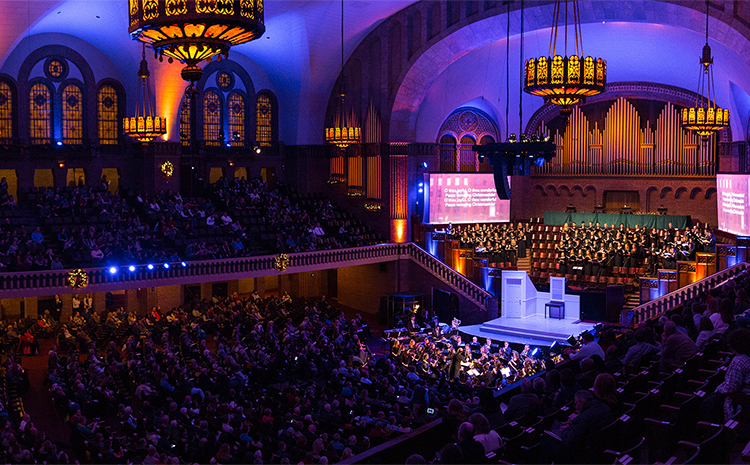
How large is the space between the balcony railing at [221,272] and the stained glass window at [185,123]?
767cm

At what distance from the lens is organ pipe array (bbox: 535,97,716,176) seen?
96.7 feet

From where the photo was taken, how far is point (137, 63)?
2591 centimetres

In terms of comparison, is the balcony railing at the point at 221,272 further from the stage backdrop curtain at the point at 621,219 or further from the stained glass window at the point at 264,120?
the stained glass window at the point at 264,120

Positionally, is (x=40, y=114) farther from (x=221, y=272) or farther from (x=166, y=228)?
(x=221, y=272)

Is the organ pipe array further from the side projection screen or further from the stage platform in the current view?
the stage platform

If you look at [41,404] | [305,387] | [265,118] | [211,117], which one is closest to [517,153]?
[305,387]

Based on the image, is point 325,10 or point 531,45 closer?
point 325,10

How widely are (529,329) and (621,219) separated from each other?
10.0m

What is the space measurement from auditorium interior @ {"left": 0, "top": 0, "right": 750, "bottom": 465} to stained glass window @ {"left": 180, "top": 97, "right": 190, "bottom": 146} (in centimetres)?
13

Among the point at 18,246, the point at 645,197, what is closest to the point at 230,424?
the point at 18,246

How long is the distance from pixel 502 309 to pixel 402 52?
401 inches

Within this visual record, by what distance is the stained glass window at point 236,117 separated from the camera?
3008 cm

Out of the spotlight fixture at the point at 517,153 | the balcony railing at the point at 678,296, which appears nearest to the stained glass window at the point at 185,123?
the spotlight fixture at the point at 517,153

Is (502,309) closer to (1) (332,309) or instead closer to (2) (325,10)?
(1) (332,309)
